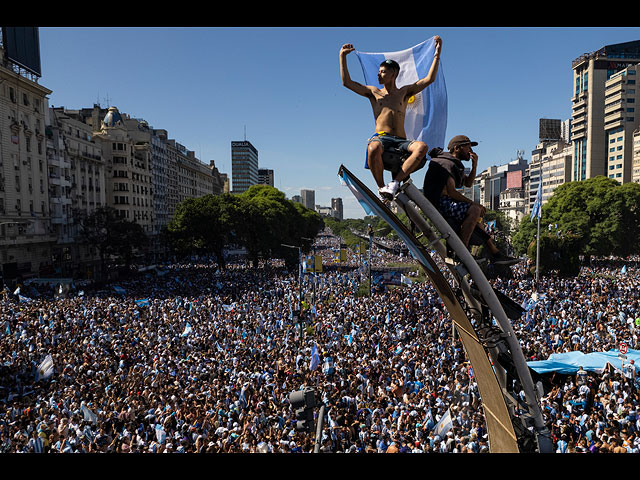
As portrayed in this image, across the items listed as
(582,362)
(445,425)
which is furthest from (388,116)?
(582,362)

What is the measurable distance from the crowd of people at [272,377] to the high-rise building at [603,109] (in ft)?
295

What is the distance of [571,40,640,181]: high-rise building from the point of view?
100250mm

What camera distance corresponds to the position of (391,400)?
47.3 feet

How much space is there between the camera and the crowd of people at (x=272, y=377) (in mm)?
12039

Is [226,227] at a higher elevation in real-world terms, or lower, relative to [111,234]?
higher

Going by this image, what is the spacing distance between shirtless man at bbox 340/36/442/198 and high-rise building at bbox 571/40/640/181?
116635 millimetres

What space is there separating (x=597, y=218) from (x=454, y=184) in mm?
61645

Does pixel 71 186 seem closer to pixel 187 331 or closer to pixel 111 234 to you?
pixel 111 234

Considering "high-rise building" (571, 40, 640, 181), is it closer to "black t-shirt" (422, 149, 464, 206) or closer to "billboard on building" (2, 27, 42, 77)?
"billboard on building" (2, 27, 42, 77)

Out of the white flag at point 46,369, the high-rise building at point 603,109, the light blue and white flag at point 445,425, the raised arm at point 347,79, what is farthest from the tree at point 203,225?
the high-rise building at point 603,109

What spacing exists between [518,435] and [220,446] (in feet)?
26.3

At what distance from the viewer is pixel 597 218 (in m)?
58.0
